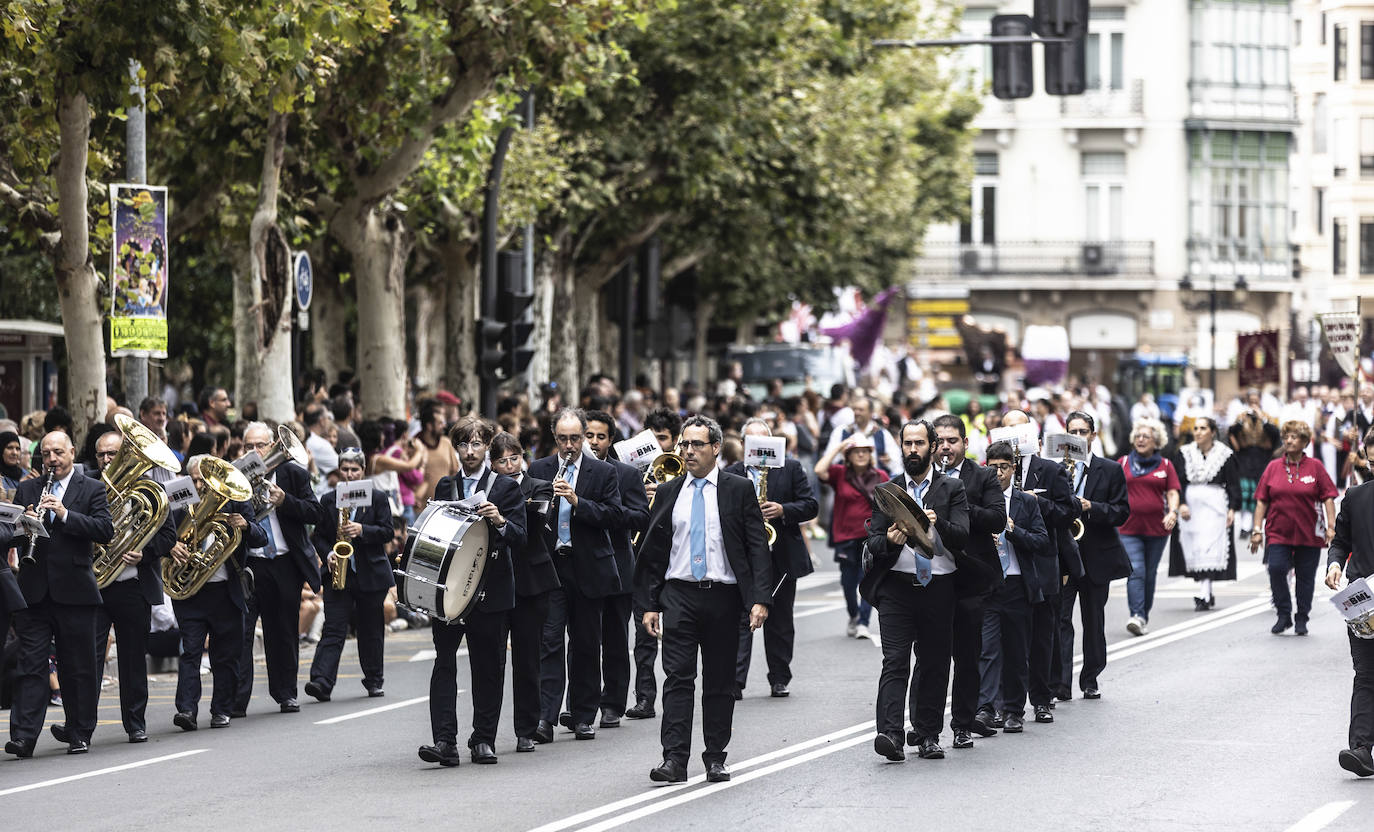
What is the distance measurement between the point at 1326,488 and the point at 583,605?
297 inches

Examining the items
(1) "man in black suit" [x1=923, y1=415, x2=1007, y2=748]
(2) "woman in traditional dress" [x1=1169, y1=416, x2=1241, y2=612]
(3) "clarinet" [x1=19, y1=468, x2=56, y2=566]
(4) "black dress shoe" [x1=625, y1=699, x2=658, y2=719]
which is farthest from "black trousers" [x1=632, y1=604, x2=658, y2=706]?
(2) "woman in traditional dress" [x1=1169, y1=416, x2=1241, y2=612]

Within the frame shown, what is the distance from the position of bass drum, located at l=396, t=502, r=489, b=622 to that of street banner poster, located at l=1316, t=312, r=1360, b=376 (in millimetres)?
19944

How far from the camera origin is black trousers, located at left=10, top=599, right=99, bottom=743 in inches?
516

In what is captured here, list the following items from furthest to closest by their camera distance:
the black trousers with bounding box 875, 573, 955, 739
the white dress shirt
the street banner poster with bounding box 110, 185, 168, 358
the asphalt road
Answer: the street banner poster with bounding box 110, 185, 168, 358 → the black trousers with bounding box 875, 573, 955, 739 → the white dress shirt → the asphalt road

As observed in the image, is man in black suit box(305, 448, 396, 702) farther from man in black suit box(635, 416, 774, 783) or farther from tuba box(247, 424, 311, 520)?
man in black suit box(635, 416, 774, 783)

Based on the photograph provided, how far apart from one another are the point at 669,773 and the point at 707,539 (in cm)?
114

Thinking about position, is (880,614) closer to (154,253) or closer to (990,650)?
(990,650)

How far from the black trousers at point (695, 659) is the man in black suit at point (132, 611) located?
11.8ft

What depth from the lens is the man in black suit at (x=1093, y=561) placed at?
14656mm

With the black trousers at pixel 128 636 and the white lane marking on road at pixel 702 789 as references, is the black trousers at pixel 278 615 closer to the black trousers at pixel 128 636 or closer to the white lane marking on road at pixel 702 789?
the black trousers at pixel 128 636

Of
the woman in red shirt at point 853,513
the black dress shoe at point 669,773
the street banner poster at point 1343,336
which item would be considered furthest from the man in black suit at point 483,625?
the street banner poster at point 1343,336

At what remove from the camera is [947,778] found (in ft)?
37.8

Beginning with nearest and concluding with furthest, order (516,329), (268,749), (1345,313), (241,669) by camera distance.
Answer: (268,749) → (241,669) → (516,329) → (1345,313)

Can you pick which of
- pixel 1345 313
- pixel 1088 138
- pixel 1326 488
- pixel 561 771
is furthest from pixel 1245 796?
pixel 1088 138
